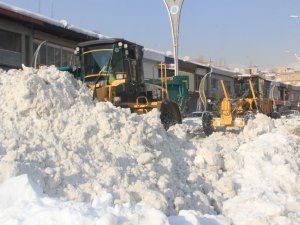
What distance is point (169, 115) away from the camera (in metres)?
13.3

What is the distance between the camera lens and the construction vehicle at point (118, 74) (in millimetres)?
12070

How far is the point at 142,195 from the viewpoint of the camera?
6.13m

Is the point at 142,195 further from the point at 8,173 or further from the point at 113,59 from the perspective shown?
the point at 113,59

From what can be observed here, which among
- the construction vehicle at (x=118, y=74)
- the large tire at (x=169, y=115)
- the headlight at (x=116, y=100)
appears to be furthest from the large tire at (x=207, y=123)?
the headlight at (x=116, y=100)

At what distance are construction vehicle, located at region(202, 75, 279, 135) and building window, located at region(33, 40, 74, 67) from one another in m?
9.40

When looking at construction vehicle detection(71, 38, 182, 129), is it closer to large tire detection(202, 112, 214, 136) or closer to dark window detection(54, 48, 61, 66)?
large tire detection(202, 112, 214, 136)

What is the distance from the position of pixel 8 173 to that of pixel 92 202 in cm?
109

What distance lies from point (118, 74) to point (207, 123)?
419cm

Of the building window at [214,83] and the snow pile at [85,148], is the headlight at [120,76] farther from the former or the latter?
the building window at [214,83]

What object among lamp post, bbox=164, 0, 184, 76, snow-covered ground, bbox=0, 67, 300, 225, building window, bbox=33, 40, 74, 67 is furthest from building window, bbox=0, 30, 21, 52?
snow-covered ground, bbox=0, 67, 300, 225

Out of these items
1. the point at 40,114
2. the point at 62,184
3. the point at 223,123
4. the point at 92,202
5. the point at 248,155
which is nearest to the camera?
the point at 92,202

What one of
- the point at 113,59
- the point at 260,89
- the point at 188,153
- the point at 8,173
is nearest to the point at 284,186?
the point at 188,153

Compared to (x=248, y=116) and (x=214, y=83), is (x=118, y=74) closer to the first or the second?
(x=248, y=116)

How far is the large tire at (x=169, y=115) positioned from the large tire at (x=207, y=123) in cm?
176
